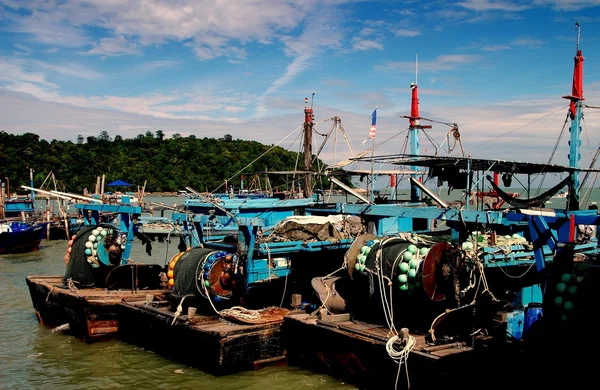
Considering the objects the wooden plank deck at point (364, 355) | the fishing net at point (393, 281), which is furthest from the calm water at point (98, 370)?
the fishing net at point (393, 281)

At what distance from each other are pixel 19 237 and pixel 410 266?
3264 cm

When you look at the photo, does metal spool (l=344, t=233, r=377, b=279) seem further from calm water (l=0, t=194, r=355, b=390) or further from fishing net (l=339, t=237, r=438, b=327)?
calm water (l=0, t=194, r=355, b=390)

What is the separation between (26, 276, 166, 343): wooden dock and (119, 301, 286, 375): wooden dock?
4.06 ft

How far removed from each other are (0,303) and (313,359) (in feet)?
47.4

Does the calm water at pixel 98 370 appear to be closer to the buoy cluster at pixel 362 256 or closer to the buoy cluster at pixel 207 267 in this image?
the buoy cluster at pixel 207 267

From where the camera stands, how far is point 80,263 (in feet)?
55.0

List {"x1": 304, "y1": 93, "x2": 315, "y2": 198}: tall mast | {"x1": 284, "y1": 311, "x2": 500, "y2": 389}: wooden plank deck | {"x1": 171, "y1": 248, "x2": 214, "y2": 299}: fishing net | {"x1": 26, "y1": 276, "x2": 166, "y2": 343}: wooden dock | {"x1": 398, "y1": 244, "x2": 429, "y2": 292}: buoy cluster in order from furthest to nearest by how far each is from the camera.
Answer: {"x1": 304, "y1": 93, "x2": 315, "y2": 198}: tall mast
{"x1": 26, "y1": 276, "x2": 166, "y2": 343}: wooden dock
{"x1": 171, "y1": 248, "x2": 214, "y2": 299}: fishing net
{"x1": 398, "y1": 244, "x2": 429, "y2": 292}: buoy cluster
{"x1": 284, "y1": 311, "x2": 500, "y2": 389}: wooden plank deck

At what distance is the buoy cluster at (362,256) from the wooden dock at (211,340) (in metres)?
2.27

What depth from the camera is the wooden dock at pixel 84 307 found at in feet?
49.8

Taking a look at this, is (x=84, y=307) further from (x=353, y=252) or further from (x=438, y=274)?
(x=438, y=274)

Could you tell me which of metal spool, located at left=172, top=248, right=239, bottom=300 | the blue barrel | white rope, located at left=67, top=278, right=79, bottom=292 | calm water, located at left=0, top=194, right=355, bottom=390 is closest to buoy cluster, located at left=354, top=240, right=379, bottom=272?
calm water, located at left=0, top=194, right=355, bottom=390

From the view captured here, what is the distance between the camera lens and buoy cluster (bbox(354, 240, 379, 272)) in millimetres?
12133

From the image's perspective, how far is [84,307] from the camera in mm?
15203

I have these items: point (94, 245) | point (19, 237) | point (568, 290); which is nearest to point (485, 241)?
point (568, 290)
